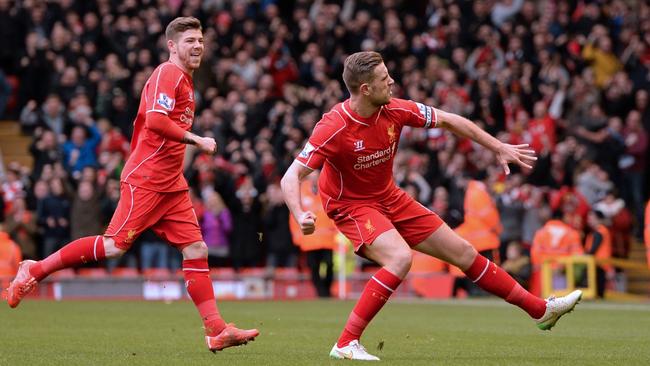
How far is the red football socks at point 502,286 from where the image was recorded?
974cm

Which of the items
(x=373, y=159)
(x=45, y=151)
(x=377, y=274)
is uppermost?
(x=45, y=151)

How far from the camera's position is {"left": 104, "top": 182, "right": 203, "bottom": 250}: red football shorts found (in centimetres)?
976

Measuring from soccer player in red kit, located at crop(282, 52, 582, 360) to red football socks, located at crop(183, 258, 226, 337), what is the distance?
103 cm

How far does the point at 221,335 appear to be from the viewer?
9.45 meters

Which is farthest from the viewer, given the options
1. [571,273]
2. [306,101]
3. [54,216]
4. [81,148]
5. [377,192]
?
[306,101]

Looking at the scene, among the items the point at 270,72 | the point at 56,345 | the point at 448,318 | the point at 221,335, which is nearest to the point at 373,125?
the point at 221,335

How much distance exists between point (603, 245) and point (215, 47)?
8.84 m

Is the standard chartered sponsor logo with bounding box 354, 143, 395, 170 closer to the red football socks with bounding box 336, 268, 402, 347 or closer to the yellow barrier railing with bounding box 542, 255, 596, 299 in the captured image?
the red football socks with bounding box 336, 268, 402, 347

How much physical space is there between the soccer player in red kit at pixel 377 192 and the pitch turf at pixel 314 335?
42cm

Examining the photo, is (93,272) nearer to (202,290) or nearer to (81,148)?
(81,148)

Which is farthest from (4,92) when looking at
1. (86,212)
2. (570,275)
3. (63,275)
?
(570,275)

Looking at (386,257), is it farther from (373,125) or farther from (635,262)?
(635,262)

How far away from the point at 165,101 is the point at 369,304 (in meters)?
2.11

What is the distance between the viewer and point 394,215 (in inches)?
383
